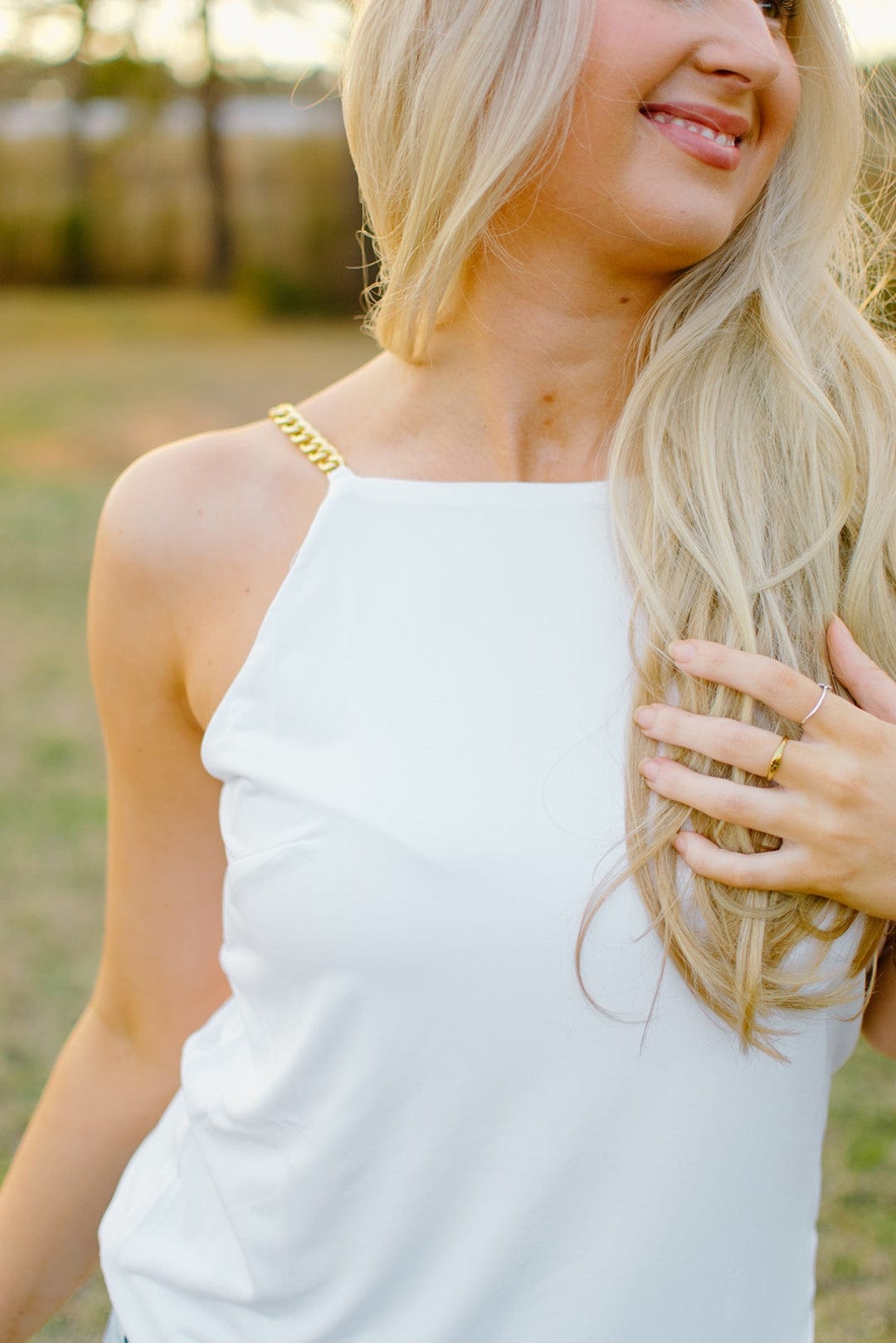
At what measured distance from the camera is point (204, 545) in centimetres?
136

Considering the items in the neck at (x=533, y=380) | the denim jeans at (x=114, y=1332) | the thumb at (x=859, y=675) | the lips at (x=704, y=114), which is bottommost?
the denim jeans at (x=114, y=1332)

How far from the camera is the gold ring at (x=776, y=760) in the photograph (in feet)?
3.76

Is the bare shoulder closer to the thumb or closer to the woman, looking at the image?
the woman

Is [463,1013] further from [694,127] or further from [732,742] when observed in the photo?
[694,127]

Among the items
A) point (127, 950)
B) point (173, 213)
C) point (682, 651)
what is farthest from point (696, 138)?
point (173, 213)

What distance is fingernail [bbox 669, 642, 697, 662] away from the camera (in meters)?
1.19

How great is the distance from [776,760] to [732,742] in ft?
0.14

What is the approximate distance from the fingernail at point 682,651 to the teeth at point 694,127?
0.50 m

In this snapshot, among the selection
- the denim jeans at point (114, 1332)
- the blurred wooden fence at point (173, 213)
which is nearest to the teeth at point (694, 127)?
the denim jeans at point (114, 1332)

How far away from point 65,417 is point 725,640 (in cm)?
1096

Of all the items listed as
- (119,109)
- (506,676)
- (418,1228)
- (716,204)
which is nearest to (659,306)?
(716,204)

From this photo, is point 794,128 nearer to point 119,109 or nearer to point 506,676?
point 506,676

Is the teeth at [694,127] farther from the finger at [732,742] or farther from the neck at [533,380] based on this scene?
the finger at [732,742]

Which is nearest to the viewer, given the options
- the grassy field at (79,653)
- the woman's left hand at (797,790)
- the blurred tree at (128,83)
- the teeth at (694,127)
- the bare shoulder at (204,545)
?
the woman's left hand at (797,790)
